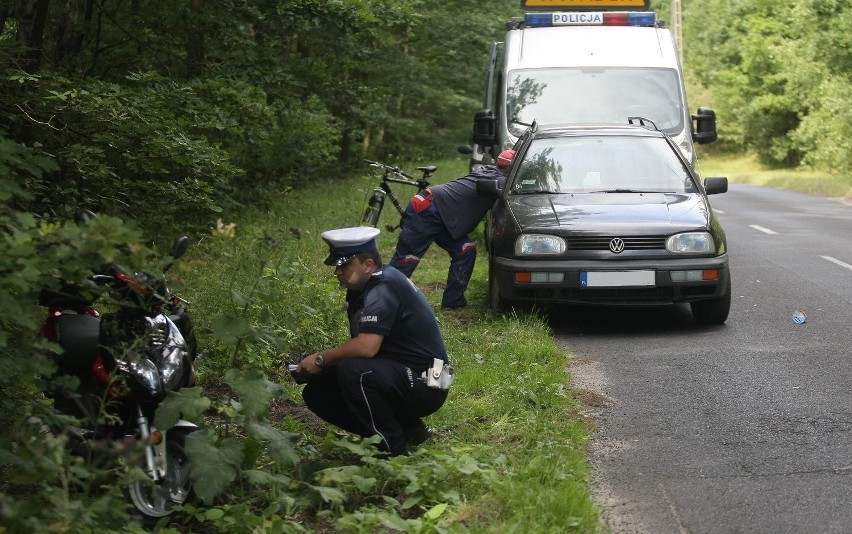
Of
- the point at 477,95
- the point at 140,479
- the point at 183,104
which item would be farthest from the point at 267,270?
the point at 477,95

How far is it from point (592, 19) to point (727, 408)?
30.3 feet

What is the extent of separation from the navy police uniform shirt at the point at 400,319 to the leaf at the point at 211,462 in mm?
990

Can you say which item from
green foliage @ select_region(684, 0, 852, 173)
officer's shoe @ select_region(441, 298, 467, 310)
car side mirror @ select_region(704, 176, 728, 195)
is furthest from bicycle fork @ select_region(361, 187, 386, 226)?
green foliage @ select_region(684, 0, 852, 173)

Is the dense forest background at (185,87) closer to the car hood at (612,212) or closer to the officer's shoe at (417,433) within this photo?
the officer's shoe at (417,433)

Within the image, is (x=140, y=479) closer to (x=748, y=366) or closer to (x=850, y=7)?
(x=748, y=366)

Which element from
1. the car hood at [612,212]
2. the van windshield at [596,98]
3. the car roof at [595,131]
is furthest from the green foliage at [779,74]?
the car hood at [612,212]

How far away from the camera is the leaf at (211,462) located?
15.7 feet

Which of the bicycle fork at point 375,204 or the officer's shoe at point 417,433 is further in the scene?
the bicycle fork at point 375,204

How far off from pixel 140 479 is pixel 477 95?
35.6 m

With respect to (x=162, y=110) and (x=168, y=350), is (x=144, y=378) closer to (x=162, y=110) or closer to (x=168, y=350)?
(x=168, y=350)

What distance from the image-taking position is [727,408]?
700 centimetres

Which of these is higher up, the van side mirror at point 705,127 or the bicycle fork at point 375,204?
the van side mirror at point 705,127

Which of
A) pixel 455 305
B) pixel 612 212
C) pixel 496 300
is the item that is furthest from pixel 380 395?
pixel 455 305

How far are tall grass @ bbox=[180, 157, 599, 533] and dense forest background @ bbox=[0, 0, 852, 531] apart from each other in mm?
415
